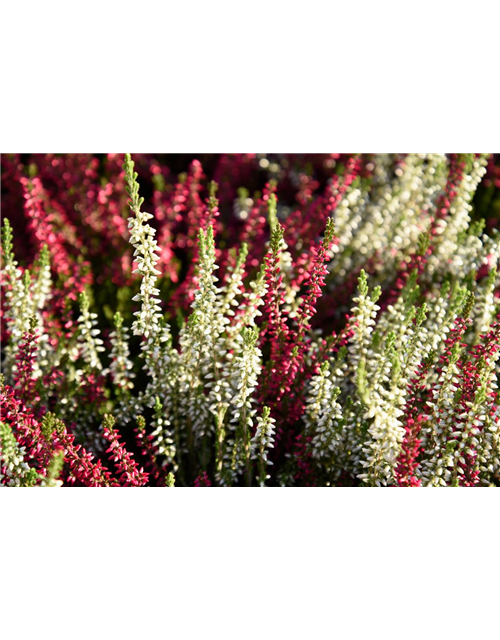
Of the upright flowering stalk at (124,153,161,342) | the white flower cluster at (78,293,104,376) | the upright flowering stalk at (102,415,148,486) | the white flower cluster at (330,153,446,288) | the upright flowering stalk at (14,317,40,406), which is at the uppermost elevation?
the white flower cluster at (330,153,446,288)

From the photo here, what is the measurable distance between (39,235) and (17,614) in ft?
5.97

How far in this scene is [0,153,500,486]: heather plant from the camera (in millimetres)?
2057

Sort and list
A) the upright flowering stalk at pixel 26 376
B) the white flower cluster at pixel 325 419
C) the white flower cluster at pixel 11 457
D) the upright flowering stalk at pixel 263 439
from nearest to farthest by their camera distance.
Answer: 1. the white flower cluster at pixel 11 457
2. the upright flowering stalk at pixel 263 439
3. the white flower cluster at pixel 325 419
4. the upright flowering stalk at pixel 26 376

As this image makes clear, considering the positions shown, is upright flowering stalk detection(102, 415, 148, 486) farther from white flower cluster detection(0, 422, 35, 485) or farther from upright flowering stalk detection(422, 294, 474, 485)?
upright flowering stalk detection(422, 294, 474, 485)

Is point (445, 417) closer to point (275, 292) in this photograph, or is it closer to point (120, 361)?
point (275, 292)

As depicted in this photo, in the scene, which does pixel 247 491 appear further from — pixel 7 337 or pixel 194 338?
pixel 7 337

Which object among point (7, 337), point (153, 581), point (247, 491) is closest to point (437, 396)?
point (247, 491)

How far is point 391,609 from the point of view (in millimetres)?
1755

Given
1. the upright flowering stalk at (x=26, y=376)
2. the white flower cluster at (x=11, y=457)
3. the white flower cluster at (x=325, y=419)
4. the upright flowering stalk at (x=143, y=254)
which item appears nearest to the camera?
the white flower cluster at (x=11, y=457)

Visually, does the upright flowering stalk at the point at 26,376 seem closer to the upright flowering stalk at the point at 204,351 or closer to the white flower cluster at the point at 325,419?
the upright flowering stalk at the point at 204,351

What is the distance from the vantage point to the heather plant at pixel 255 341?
2.06m

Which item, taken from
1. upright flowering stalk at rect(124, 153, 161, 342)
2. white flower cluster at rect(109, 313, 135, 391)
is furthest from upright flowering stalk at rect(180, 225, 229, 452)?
white flower cluster at rect(109, 313, 135, 391)

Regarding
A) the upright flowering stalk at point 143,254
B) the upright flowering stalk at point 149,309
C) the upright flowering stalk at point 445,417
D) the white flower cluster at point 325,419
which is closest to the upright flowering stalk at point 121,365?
the upright flowering stalk at point 149,309

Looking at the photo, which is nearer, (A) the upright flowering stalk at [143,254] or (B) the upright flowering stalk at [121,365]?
(A) the upright flowering stalk at [143,254]
